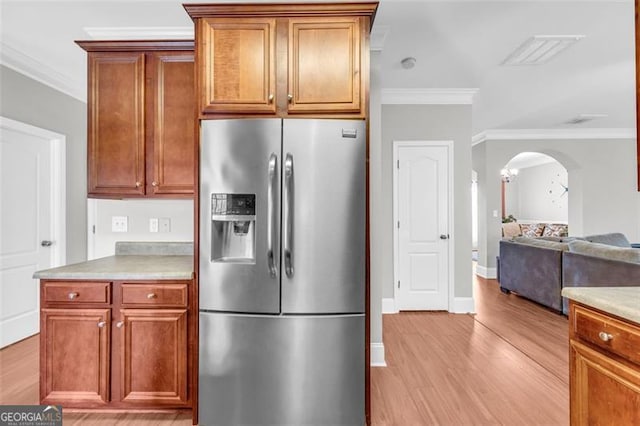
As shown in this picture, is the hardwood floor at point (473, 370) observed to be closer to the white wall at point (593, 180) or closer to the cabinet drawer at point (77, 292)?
the cabinet drawer at point (77, 292)

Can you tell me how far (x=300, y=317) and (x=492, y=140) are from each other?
18.9ft

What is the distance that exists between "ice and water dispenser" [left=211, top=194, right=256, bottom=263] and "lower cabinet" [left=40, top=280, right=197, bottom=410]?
1.02 ft

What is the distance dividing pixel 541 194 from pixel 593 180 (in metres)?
3.57

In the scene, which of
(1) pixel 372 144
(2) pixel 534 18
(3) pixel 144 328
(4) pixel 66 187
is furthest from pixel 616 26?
(4) pixel 66 187

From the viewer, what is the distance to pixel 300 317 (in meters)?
1.81

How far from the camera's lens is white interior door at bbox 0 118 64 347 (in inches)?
121

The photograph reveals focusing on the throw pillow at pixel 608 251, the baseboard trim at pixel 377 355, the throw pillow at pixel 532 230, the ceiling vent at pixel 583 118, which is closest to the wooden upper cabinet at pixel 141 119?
the baseboard trim at pixel 377 355

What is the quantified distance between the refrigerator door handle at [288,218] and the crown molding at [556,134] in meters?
5.48

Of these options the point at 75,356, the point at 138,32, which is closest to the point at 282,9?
the point at 138,32

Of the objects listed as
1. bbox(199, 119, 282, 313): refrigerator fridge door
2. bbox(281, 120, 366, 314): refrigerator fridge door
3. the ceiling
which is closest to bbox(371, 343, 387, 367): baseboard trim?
bbox(281, 120, 366, 314): refrigerator fridge door

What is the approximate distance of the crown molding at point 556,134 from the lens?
6023 mm

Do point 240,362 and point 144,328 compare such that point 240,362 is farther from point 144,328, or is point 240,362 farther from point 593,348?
point 593,348

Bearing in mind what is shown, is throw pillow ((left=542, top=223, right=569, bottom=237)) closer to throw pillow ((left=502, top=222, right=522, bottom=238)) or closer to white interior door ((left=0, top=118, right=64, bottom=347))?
throw pillow ((left=502, top=222, right=522, bottom=238))

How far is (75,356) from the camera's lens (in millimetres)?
1949
